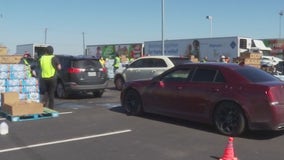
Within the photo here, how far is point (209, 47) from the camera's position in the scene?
36.3m

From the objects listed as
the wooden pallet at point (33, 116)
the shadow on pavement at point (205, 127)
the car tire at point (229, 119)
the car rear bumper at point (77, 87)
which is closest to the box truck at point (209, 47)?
the car rear bumper at point (77, 87)

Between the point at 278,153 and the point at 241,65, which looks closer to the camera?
the point at 278,153

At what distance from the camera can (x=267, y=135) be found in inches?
368

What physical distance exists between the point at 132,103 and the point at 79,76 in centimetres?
439

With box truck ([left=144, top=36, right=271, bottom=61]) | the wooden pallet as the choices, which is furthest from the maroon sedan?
box truck ([left=144, top=36, right=271, bottom=61])

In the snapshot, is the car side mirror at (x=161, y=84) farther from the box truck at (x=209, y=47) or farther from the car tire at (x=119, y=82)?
the box truck at (x=209, y=47)

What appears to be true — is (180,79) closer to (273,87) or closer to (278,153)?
(273,87)

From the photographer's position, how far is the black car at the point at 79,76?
616 inches

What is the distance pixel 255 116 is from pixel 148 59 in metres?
9.68

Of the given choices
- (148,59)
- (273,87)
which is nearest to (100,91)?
(148,59)

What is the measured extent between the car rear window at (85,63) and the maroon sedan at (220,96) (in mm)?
4796

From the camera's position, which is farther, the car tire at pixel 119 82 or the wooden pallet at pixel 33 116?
the car tire at pixel 119 82

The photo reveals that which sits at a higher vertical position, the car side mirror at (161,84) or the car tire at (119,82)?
the car side mirror at (161,84)

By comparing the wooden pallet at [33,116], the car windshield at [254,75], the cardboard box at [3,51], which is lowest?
the wooden pallet at [33,116]
